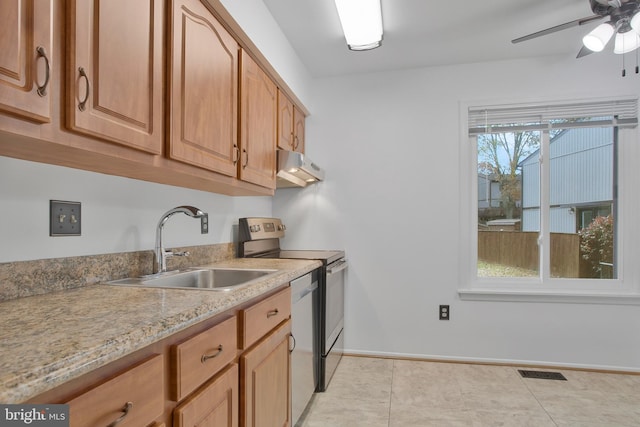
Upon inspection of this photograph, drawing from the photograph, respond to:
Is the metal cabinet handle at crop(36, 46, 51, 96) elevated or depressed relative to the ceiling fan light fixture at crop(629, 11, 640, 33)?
depressed

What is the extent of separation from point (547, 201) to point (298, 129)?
2.03 metres

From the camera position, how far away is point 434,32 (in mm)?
2346

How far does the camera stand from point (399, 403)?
2.15m

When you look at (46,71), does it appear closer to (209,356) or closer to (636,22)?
(209,356)

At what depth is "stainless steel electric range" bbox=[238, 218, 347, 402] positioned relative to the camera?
7.32 feet

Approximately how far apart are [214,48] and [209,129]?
364 mm

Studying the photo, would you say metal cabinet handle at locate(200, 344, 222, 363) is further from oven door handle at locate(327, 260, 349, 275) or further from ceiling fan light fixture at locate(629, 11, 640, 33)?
→ ceiling fan light fixture at locate(629, 11, 640, 33)

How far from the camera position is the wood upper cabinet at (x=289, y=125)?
8.00 feet

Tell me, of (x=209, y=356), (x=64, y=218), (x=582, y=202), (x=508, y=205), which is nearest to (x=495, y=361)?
(x=508, y=205)

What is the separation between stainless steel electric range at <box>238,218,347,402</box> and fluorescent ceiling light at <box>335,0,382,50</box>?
4.50ft

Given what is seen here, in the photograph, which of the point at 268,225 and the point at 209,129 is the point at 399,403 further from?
the point at 209,129

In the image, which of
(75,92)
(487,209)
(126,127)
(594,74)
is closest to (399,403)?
(487,209)

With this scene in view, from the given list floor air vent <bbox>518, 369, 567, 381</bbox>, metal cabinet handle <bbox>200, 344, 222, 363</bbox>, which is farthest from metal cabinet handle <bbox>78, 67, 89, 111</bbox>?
floor air vent <bbox>518, 369, 567, 381</bbox>

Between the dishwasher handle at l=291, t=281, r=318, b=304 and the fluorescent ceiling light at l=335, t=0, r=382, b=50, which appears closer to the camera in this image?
the dishwasher handle at l=291, t=281, r=318, b=304
